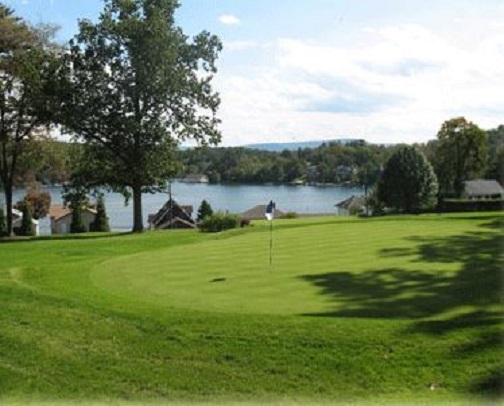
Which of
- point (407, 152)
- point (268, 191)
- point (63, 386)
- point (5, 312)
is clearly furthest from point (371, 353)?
point (268, 191)

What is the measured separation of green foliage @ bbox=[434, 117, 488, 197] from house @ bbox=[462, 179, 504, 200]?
2.42 metres

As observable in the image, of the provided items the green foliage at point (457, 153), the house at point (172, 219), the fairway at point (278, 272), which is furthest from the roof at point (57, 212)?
the fairway at point (278, 272)

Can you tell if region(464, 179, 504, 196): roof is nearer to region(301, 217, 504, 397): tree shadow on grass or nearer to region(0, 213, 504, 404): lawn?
region(301, 217, 504, 397): tree shadow on grass

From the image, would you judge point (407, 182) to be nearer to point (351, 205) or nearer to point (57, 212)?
point (351, 205)

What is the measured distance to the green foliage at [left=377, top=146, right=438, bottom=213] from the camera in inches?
2643

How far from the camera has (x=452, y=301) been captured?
10.3 m

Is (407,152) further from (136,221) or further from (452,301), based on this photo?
(452,301)

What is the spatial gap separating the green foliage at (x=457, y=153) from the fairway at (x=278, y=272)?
222ft

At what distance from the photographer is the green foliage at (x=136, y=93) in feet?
112

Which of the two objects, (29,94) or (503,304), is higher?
(29,94)

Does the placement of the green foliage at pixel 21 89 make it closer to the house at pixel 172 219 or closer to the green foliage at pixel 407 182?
the house at pixel 172 219

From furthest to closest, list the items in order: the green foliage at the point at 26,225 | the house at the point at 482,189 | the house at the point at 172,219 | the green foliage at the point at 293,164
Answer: the green foliage at the point at 293,164 < the house at the point at 482,189 < the house at the point at 172,219 < the green foliage at the point at 26,225

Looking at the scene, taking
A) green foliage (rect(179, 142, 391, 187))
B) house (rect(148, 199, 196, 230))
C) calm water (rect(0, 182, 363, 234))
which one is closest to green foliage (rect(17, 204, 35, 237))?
house (rect(148, 199, 196, 230))

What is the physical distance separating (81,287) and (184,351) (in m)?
4.25
